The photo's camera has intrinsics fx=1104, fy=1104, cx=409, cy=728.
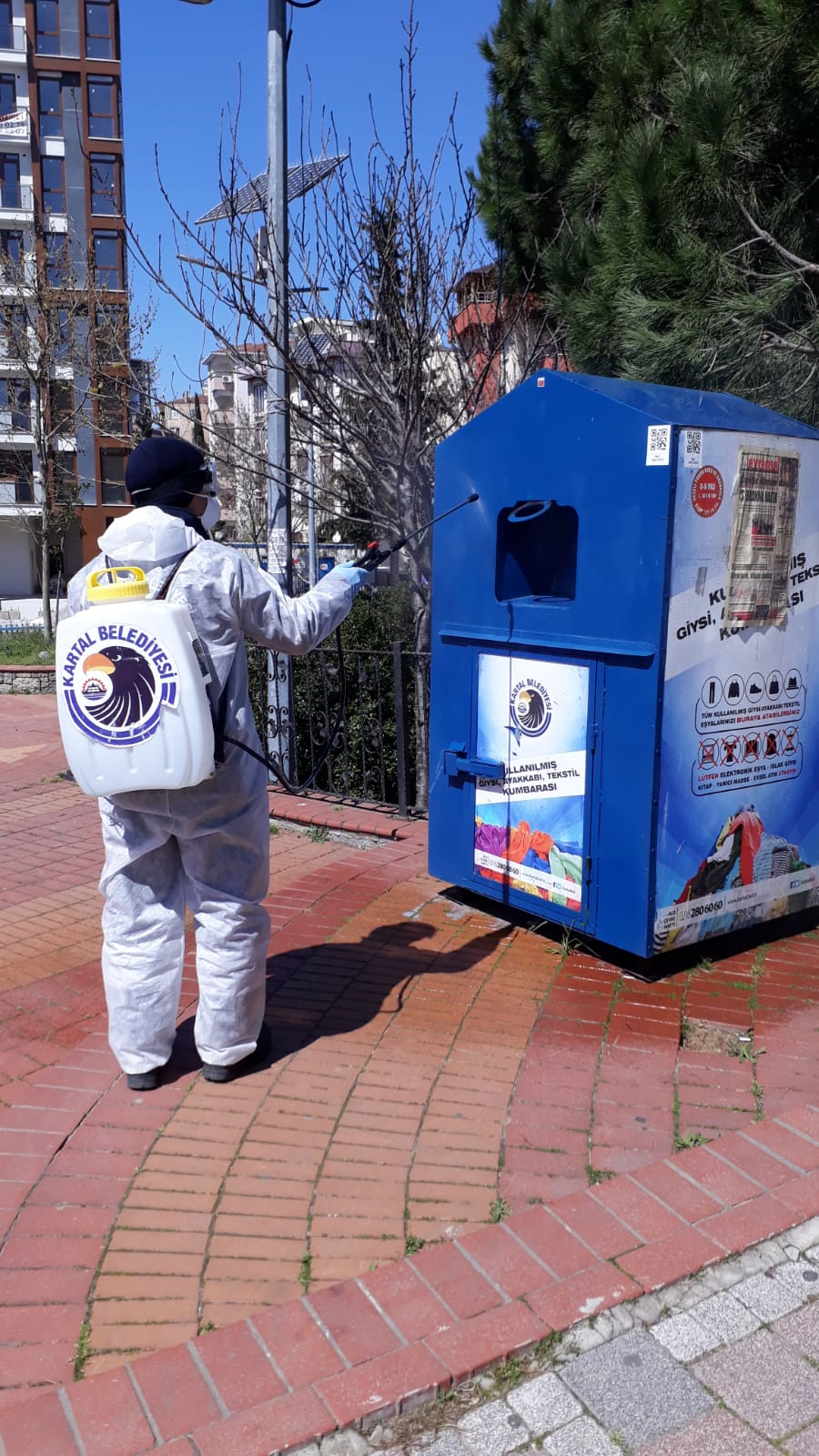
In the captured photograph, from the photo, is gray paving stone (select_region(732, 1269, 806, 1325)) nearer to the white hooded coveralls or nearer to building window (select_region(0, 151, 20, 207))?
the white hooded coveralls

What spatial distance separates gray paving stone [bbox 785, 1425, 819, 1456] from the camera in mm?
2018

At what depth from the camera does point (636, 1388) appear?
2.16m

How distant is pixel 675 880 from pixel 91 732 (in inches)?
78.7

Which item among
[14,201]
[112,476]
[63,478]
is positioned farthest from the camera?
[112,476]

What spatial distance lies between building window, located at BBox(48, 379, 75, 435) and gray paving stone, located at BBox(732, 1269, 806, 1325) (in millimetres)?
14886

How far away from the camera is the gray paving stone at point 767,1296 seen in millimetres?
2371

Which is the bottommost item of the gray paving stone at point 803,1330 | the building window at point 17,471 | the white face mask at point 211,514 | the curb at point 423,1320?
the gray paving stone at point 803,1330

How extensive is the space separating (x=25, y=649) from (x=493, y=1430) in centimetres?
1475

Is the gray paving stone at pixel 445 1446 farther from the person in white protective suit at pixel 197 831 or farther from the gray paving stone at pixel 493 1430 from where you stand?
the person in white protective suit at pixel 197 831

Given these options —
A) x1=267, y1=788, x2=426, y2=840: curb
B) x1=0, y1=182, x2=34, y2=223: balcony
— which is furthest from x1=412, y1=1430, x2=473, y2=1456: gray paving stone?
x1=0, y1=182, x2=34, y2=223: balcony

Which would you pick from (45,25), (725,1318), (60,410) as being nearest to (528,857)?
(725,1318)

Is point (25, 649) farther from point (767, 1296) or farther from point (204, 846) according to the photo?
point (767, 1296)

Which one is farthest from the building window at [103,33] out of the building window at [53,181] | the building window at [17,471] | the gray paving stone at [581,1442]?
the gray paving stone at [581,1442]

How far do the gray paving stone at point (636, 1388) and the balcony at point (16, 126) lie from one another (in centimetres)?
4511
